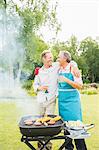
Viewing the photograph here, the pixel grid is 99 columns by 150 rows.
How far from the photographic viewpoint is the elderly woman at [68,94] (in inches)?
131

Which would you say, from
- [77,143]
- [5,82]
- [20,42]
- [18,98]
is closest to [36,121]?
[77,143]

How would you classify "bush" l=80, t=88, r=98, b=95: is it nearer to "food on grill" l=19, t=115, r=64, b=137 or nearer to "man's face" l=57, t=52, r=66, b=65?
"man's face" l=57, t=52, r=66, b=65

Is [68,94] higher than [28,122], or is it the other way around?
[68,94]

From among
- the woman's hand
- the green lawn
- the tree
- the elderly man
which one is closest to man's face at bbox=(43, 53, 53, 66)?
the elderly man

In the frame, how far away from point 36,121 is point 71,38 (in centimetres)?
1753

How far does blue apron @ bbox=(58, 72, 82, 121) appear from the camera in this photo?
133 inches

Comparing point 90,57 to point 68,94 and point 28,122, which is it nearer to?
point 68,94

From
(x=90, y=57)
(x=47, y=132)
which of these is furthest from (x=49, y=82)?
(x=90, y=57)

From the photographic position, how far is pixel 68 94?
339cm

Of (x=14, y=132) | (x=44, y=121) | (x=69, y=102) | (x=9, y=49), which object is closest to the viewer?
(x=44, y=121)

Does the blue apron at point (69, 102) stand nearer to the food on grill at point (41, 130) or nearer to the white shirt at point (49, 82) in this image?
the white shirt at point (49, 82)

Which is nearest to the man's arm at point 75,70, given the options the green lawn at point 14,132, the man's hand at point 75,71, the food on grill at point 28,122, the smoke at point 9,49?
the man's hand at point 75,71

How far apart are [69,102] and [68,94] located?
8 cm

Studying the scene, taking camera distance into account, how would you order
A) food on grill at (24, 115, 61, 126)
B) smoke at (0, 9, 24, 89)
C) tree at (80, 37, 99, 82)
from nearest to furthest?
1. food on grill at (24, 115, 61, 126)
2. smoke at (0, 9, 24, 89)
3. tree at (80, 37, 99, 82)
